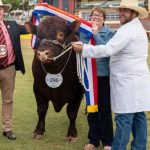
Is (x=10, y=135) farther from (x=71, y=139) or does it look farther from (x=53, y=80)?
(x=53, y=80)

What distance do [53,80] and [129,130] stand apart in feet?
5.02

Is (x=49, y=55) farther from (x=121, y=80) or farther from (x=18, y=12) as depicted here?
(x=18, y=12)

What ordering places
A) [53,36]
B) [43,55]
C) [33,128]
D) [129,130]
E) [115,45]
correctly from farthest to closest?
[33,128] → [53,36] → [43,55] → [129,130] → [115,45]

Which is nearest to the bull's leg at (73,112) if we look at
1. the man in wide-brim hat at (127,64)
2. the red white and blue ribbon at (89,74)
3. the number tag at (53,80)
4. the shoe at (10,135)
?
A: the number tag at (53,80)

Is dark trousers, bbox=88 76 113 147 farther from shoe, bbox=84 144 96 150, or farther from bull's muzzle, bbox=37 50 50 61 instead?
bull's muzzle, bbox=37 50 50 61

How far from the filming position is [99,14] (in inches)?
212

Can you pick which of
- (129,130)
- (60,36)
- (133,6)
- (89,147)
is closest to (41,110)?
(89,147)

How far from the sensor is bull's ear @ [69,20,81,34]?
18.1 feet

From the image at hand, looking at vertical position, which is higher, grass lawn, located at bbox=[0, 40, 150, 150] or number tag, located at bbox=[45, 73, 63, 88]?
number tag, located at bbox=[45, 73, 63, 88]

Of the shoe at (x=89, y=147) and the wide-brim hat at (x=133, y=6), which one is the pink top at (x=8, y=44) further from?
the wide-brim hat at (x=133, y=6)

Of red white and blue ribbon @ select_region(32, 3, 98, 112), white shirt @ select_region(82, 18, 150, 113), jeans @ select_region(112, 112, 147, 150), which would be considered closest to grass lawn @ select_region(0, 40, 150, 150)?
red white and blue ribbon @ select_region(32, 3, 98, 112)

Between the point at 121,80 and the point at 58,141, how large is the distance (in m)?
2.01

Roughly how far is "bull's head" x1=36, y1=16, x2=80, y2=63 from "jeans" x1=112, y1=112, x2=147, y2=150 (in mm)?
1209

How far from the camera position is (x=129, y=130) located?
483cm
